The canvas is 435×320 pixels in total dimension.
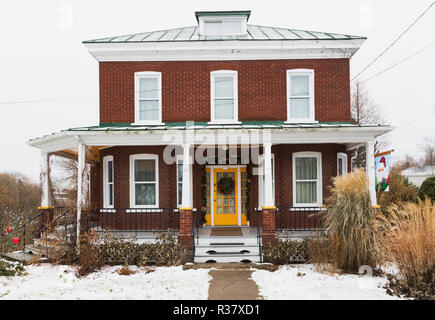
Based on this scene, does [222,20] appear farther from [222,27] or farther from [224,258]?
[224,258]

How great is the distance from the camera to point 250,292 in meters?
7.25

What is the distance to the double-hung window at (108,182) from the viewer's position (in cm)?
1291

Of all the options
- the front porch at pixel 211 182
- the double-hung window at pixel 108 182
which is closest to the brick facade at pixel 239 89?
the front porch at pixel 211 182

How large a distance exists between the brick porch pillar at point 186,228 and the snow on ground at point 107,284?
3.75 feet

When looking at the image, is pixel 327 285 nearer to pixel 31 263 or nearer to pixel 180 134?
pixel 180 134

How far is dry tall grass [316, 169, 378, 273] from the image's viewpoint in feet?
26.6

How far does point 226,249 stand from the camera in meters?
10.1

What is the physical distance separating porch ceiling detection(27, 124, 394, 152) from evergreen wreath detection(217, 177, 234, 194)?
2.77 m

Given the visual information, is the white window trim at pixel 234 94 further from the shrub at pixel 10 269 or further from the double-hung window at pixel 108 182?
the shrub at pixel 10 269

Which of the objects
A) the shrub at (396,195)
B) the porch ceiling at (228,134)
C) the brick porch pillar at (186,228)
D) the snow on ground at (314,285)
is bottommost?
the snow on ground at (314,285)

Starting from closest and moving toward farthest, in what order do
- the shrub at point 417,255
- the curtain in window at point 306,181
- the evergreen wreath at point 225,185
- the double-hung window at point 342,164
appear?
the shrub at point 417,255 < the curtain in window at point 306,181 < the evergreen wreath at point 225,185 < the double-hung window at point 342,164

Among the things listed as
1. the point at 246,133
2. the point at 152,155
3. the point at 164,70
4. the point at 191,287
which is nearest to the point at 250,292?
the point at 191,287

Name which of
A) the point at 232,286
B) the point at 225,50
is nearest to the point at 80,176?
the point at 232,286

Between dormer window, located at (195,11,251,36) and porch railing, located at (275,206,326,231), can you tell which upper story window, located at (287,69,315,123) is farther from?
porch railing, located at (275,206,326,231)
